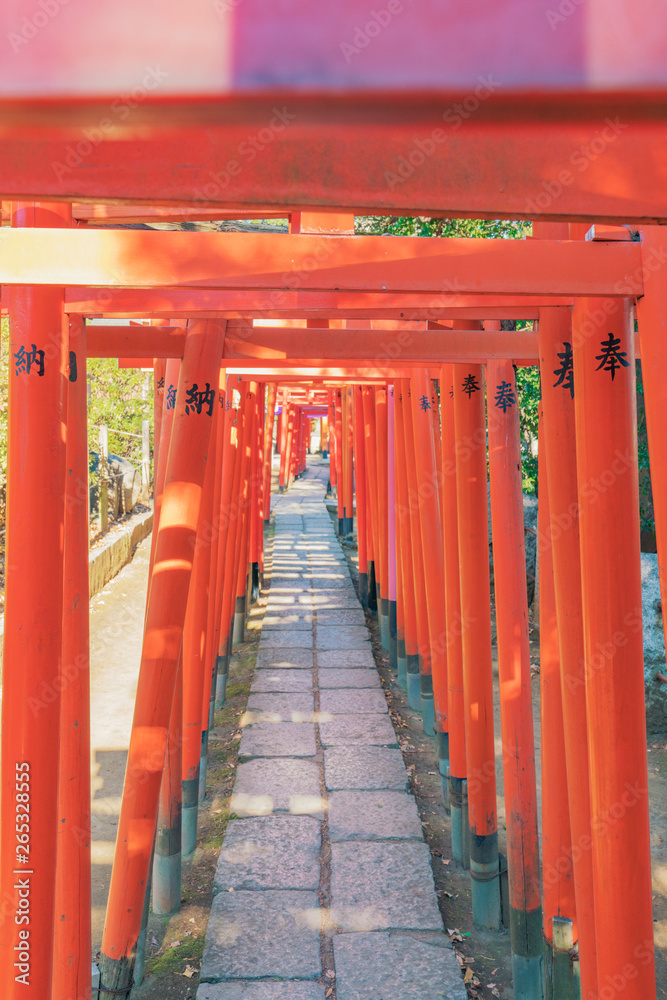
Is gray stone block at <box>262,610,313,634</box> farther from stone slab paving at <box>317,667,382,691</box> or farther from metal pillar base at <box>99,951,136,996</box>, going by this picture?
metal pillar base at <box>99,951,136,996</box>

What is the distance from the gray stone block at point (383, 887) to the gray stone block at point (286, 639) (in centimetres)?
362

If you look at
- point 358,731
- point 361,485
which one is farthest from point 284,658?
point 361,485

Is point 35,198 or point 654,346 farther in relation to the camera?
point 654,346

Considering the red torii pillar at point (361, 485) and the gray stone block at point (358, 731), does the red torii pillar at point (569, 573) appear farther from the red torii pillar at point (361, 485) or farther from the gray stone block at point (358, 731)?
the red torii pillar at point (361, 485)

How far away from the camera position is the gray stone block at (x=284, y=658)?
6.93 meters

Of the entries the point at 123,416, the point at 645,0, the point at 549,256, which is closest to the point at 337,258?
the point at 549,256

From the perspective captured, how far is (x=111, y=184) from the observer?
970 mm

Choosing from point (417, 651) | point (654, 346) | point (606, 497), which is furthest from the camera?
point (417, 651)

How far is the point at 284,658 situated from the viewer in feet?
23.4

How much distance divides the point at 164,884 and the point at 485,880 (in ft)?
5.03

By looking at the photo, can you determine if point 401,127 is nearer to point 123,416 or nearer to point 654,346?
point 654,346

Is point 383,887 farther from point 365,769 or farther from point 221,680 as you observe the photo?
point 221,680

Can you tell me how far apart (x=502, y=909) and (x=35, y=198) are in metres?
3.85

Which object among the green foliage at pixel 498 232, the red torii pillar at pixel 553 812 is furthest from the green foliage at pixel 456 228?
the red torii pillar at pixel 553 812
